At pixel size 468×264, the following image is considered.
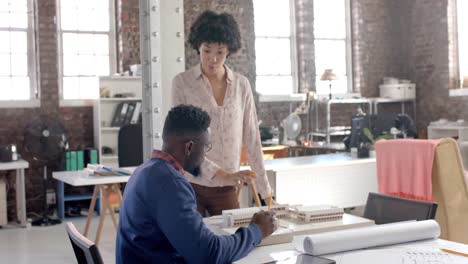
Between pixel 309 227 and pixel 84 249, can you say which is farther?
pixel 309 227

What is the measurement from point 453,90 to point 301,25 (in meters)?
2.57

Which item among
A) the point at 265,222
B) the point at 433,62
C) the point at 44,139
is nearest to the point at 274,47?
the point at 433,62

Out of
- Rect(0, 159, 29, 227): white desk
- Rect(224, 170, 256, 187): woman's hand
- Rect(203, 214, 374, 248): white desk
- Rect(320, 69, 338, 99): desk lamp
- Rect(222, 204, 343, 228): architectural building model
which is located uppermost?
Rect(320, 69, 338, 99): desk lamp

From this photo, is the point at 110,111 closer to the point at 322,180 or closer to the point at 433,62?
the point at 322,180

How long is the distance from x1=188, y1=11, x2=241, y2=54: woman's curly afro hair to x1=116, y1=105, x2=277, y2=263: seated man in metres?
0.89

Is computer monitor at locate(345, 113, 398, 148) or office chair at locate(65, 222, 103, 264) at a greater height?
computer monitor at locate(345, 113, 398, 148)

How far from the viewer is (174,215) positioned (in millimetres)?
1952

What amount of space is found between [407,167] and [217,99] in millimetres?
2000

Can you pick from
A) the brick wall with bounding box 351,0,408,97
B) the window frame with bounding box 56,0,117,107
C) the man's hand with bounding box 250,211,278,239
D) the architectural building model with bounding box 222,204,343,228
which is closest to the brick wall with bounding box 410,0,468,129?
the brick wall with bounding box 351,0,408,97

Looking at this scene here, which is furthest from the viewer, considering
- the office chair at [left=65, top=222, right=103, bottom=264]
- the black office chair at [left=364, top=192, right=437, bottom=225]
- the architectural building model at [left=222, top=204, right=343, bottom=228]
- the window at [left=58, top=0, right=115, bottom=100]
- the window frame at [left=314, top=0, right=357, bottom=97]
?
the window frame at [left=314, top=0, right=357, bottom=97]

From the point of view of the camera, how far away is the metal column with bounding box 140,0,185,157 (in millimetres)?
3049

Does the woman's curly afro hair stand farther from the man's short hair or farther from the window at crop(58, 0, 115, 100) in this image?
the window at crop(58, 0, 115, 100)

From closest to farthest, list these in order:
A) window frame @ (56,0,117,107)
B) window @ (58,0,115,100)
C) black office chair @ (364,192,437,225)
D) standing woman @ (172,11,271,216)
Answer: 1. black office chair @ (364,192,437,225)
2. standing woman @ (172,11,271,216)
3. window frame @ (56,0,117,107)
4. window @ (58,0,115,100)

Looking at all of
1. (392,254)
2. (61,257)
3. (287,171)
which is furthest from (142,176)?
(61,257)
